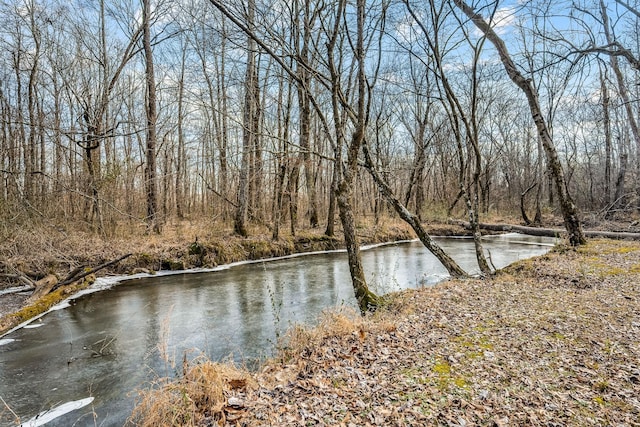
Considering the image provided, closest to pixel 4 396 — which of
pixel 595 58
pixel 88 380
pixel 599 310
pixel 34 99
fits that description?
pixel 88 380

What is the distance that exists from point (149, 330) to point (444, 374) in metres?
5.39

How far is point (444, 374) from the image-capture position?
10.8 ft

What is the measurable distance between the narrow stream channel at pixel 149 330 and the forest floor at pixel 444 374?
65cm

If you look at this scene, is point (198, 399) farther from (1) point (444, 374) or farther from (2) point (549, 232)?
(2) point (549, 232)

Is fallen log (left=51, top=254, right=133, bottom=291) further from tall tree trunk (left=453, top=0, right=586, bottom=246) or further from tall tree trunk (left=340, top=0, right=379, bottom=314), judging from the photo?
tall tree trunk (left=453, top=0, right=586, bottom=246)

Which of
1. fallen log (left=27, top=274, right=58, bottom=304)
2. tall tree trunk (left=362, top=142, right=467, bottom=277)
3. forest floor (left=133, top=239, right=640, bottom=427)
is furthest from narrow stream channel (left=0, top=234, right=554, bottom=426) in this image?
tall tree trunk (left=362, top=142, right=467, bottom=277)

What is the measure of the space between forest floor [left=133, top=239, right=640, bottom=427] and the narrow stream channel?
2.12 feet

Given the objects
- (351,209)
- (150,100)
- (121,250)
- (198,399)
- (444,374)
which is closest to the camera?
(198,399)

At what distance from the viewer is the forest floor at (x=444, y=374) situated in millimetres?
2689

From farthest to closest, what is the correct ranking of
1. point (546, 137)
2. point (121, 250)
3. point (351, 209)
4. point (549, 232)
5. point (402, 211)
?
point (549, 232) < point (121, 250) < point (546, 137) < point (402, 211) < point (351, 209)

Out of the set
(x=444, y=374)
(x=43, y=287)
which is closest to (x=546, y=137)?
(x=444, y=374)

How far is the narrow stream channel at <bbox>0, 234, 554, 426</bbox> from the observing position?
4148mm

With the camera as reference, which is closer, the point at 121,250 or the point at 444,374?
the point at 444,374

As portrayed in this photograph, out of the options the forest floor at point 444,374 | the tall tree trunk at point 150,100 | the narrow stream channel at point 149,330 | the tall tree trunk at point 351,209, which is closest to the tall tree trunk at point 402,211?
the tall tree trunk at point 351,209
